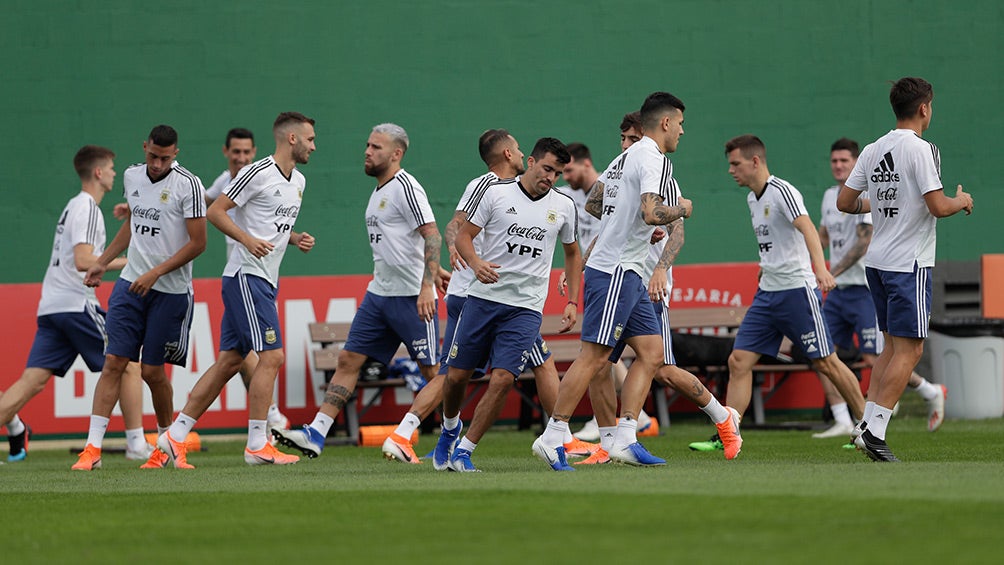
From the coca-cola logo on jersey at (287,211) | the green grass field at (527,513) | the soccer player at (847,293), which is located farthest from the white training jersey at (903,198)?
the coca-cola logo on jersey at (287,211)

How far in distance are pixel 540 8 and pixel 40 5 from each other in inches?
219

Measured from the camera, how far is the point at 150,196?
11.4 m

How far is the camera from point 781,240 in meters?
12.1

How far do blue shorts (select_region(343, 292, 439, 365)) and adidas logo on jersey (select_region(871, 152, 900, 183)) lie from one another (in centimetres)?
340

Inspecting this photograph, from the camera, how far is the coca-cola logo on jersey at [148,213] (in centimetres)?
1139

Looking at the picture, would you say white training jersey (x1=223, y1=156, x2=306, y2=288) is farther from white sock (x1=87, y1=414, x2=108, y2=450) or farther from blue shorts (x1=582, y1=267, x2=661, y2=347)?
blue shorts (x1=582, y1=267, x2=661, y2=347)

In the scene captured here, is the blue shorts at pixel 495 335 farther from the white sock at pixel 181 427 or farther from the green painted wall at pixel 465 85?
the green painted wall at pixel 465 85

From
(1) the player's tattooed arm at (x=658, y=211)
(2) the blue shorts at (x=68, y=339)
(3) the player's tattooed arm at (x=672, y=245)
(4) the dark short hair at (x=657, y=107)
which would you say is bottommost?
(2) the blue shorts at (x=68, y=339)

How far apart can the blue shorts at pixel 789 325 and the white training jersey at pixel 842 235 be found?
6.38ft

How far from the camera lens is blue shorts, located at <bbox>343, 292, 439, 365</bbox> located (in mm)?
11086

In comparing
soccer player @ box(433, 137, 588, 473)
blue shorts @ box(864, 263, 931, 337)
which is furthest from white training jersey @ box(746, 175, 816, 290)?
soccer player @ box(433, 137, 588, 473)

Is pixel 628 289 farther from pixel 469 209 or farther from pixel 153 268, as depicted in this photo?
pixel 153 268

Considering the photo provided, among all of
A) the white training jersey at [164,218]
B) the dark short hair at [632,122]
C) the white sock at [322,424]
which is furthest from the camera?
the white training jersey at [164,218]

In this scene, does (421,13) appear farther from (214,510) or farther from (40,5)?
(214,510)
